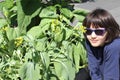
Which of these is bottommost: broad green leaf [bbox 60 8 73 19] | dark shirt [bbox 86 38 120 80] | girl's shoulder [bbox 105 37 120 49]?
dark shirt [bbox 86 38 120 80]

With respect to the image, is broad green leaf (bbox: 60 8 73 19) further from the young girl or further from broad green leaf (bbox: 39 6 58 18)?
the young girl

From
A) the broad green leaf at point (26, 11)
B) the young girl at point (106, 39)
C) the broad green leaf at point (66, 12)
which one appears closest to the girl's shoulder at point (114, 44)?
the young girl at point (106, 39)

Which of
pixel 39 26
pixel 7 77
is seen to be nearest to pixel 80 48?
pixel 39 26

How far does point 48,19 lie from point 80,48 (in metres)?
0.39

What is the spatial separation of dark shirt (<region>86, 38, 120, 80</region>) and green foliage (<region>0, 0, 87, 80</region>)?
0.13 m

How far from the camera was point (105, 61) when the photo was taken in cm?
320

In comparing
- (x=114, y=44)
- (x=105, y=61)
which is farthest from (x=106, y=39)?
(x=105, y=61)

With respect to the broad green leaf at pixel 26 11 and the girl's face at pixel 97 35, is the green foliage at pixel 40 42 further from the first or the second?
the girl's face at pixel 97 35

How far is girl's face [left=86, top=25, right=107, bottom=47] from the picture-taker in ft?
10.2

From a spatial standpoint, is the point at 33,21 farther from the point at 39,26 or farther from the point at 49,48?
the point at 49,48

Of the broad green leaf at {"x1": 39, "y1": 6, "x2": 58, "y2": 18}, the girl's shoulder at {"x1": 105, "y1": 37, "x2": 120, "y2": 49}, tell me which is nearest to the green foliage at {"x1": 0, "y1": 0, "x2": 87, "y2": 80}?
the broad green leaf at {"x1": 39, "y1": 6, "x2": 58, "y2": 18}

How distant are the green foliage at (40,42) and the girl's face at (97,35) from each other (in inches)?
5.2

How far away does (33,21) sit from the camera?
3568mm

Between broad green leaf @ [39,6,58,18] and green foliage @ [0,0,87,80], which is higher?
broad green leaf @ [39,6,58,18]
